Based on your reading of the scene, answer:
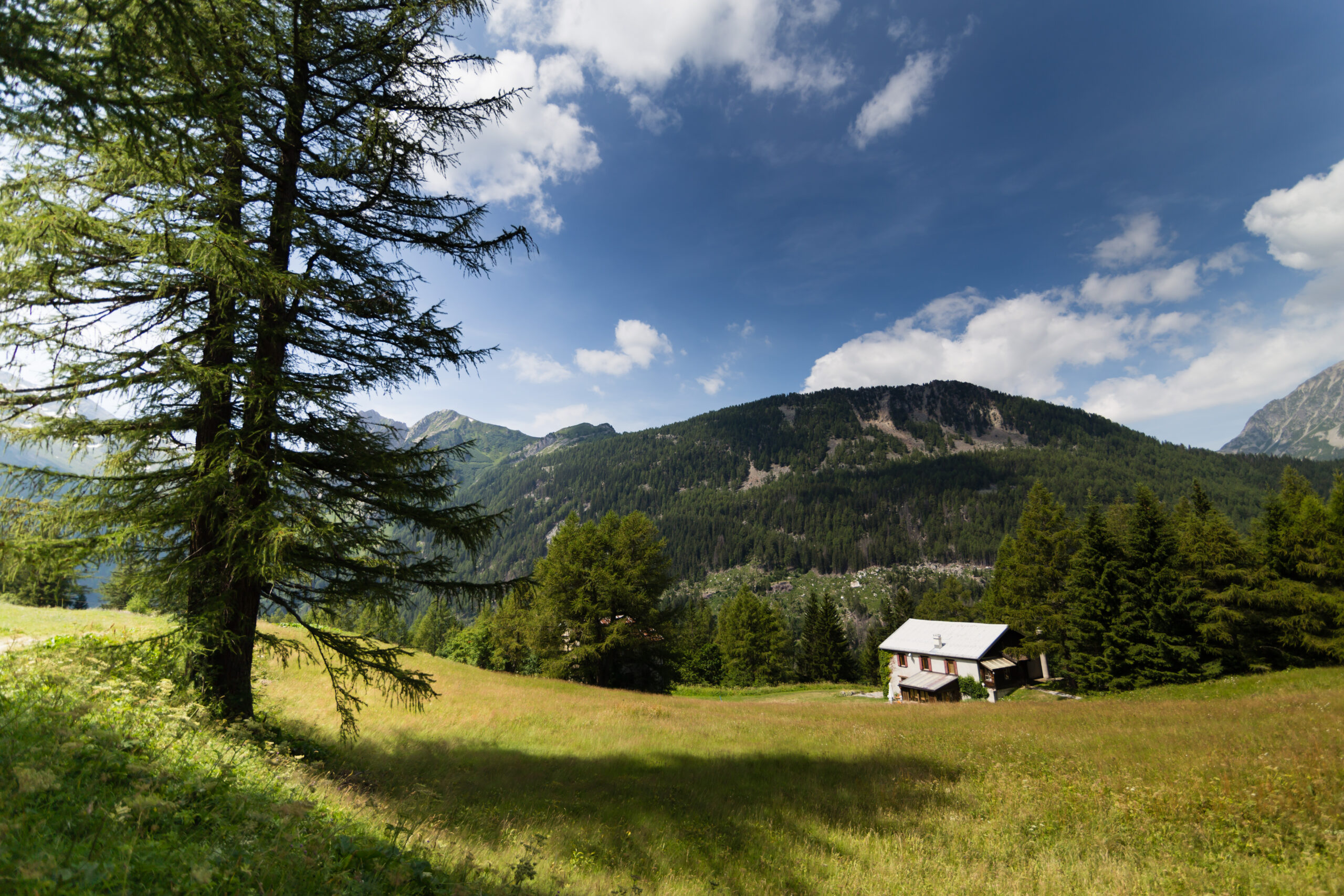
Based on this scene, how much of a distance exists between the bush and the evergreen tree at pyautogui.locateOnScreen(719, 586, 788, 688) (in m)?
19.8

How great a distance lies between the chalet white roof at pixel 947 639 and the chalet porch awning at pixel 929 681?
160 cm

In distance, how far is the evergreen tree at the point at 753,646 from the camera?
54.8 m

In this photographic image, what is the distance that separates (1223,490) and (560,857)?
290m

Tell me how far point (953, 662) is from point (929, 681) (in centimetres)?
259

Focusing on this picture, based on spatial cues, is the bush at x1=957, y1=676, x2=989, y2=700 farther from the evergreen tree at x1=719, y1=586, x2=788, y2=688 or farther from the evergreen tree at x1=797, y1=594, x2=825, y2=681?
the evergreen tree at x1=719, y1=586, x2=788, y2=688

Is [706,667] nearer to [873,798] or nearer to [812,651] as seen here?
[812,651]

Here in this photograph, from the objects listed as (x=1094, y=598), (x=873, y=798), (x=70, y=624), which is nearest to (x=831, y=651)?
(x=1094, y=598)

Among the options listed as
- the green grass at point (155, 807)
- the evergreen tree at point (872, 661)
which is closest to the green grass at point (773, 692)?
the evergreen tree at point (872, 661)

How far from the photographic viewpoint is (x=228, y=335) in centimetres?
648

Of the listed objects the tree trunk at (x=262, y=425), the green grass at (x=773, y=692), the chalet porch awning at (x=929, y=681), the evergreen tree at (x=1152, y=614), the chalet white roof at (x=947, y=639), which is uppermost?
the tree trunk at (x=262, y=425)

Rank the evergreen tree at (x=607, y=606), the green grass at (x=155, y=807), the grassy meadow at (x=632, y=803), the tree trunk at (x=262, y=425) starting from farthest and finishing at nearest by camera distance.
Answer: the evergreen tree at (x=607, y=606)
the tree trunk at (x=262, y=425)
the grassy meadow at (x=632, y=803)
the green grass at (x=155, y=807)

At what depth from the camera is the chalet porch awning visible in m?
39.8

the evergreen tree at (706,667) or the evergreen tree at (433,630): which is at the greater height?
the evergreen tree at (433,630)

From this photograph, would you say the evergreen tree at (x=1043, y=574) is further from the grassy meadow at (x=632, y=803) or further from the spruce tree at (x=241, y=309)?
the spruce tree at (x=241, y=309)
